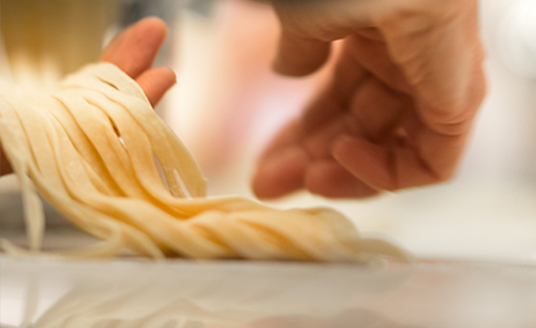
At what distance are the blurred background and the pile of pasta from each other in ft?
0.13

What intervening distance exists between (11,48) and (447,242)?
41cm

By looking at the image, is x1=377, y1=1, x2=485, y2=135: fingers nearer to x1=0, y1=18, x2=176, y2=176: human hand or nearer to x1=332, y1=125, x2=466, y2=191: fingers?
x1=332, y1=125, x2=466, y2=191: fingers

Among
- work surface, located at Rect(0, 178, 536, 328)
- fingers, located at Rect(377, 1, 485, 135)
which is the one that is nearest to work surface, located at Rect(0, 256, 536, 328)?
work surface, located at Rect(0, 178, 536, 328)

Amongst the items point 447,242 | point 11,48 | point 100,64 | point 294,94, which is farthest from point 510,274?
point 11,48

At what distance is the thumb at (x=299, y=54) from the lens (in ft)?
1.16

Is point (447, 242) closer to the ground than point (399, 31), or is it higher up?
closer to the ground

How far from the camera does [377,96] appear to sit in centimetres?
39

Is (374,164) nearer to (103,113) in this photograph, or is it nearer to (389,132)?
(389,132)

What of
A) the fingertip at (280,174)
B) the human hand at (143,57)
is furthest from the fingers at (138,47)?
the fingertip at (280,174)

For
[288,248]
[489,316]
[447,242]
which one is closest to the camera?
[489,316]

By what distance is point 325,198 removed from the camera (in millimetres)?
381

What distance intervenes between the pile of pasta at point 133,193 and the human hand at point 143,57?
0.04 ft

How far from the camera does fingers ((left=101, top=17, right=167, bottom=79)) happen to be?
350 mm

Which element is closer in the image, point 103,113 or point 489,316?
point 489,316
